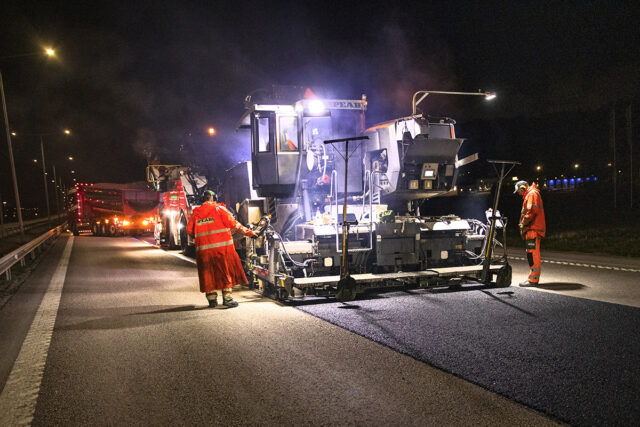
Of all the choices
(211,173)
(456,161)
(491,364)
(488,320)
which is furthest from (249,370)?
(211,173)

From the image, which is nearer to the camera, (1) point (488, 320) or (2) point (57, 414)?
(2) point (57, 414)

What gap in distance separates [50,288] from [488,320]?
27.1 ft

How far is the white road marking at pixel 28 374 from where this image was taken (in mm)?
3611

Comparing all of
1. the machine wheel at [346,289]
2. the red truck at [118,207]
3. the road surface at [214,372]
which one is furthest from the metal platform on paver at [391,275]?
the red truck at [118,207]

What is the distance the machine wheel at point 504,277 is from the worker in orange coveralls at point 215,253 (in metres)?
4.24

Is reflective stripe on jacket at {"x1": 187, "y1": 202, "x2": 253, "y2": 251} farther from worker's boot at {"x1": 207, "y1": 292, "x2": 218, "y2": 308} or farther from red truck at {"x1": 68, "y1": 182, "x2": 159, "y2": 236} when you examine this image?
red truck at {"x1": 68, "y1": 182, "x2": 159, "y2": 236}

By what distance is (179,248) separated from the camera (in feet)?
61.7

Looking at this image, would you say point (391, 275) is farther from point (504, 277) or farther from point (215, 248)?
point (215, 248)

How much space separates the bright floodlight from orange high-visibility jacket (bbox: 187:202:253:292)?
8.16ft

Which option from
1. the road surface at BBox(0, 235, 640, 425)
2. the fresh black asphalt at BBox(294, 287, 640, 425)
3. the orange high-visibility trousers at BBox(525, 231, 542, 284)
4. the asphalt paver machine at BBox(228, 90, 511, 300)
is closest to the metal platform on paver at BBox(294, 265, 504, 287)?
the asphalt paver machine at BBox(228, 90, 511, 300)

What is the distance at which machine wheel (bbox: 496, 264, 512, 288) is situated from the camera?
8125 mm

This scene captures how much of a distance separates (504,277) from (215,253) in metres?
4.84

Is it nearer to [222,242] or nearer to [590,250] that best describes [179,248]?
[222,242]

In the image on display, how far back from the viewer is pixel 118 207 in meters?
29.7
